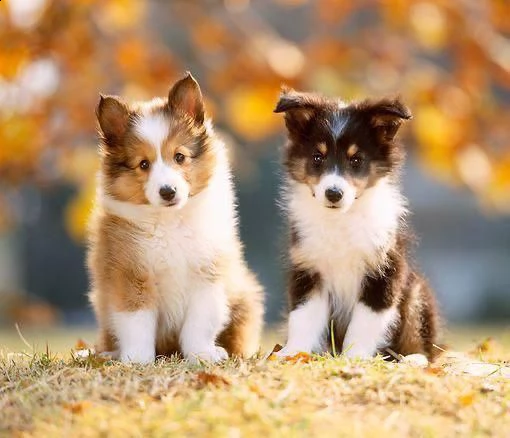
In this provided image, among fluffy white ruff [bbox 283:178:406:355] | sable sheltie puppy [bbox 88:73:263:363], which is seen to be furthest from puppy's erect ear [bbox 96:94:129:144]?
fluffy white ruff [bbox 283:178:406:355]

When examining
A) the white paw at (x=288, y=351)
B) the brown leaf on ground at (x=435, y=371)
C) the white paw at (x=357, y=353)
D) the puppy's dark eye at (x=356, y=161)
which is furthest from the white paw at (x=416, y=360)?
the puppy's dark eye at (x=356, y=161)

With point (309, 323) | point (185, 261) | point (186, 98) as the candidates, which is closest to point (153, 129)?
point (186, 98)

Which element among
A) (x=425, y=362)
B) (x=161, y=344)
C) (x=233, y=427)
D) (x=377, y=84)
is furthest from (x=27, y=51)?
(x=233, y=427)

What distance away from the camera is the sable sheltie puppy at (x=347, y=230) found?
5.33 meters

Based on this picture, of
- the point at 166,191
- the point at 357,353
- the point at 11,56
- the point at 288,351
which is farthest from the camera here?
the point at 11,56

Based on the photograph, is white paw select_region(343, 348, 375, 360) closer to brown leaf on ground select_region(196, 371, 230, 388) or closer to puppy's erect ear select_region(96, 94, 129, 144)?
brown leaf on ground select_region(196, 371, 230, 388)

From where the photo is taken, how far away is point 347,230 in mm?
5391

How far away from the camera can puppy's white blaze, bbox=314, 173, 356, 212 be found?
16.9ft

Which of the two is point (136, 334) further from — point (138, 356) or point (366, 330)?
point (366, 330)

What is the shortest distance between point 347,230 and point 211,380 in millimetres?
1437

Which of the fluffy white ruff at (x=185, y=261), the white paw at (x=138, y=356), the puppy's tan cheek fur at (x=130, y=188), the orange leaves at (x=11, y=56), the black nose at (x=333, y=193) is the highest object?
the orange leaves at (x=11, y=56)

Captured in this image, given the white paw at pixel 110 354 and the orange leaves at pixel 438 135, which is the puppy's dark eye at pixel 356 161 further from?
the orange leaves at pixel 438 135

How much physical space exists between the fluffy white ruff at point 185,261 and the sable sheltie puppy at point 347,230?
458 mm

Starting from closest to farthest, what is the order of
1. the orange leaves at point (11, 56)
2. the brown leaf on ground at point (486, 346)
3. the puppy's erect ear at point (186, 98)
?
the puppy's erect ear at point (186, 98), the brown leaf on ground at point (486, 346), the orange leaves at point (11, 56)
